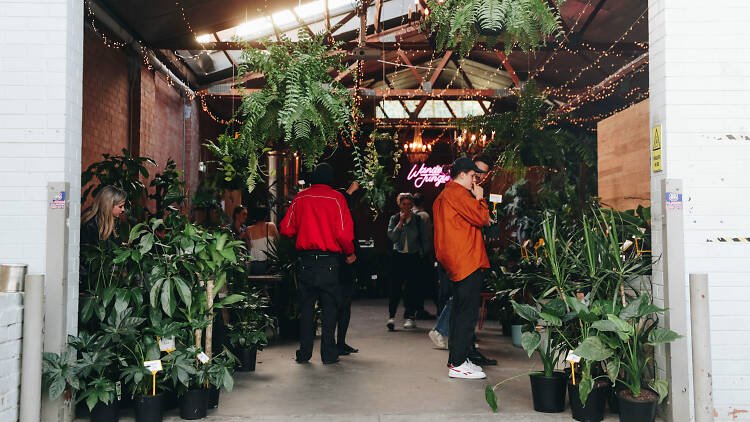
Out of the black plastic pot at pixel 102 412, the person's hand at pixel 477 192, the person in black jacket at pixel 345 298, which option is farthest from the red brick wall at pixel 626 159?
the black plastic pot at pixel 102 412

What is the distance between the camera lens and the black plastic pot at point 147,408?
336 centimetres

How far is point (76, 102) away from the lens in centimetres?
346

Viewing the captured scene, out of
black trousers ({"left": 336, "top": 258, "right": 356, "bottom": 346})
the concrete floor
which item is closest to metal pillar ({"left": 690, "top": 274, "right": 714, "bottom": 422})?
the concrete floor

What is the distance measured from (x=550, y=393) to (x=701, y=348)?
0.88 metres

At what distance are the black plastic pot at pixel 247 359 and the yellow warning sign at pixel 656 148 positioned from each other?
123 inches

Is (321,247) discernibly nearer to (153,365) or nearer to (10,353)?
(153,365)

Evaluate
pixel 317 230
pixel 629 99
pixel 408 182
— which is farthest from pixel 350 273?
pixel 408 182

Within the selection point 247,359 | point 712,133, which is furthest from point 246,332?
Result: point 712,133

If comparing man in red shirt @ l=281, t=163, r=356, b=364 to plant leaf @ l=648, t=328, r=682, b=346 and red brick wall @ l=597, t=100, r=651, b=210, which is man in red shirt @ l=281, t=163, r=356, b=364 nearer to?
red brick wall @ l=597, t=100, r=651, b=210

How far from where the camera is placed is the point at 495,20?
3.43m

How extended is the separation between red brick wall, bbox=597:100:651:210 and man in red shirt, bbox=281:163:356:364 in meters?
2.33

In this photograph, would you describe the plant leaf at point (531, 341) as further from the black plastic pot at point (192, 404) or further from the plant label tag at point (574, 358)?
the black plastic pot at point (192, 404)

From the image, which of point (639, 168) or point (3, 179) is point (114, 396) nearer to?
point (3, 179)

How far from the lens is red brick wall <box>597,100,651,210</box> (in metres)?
5.22
